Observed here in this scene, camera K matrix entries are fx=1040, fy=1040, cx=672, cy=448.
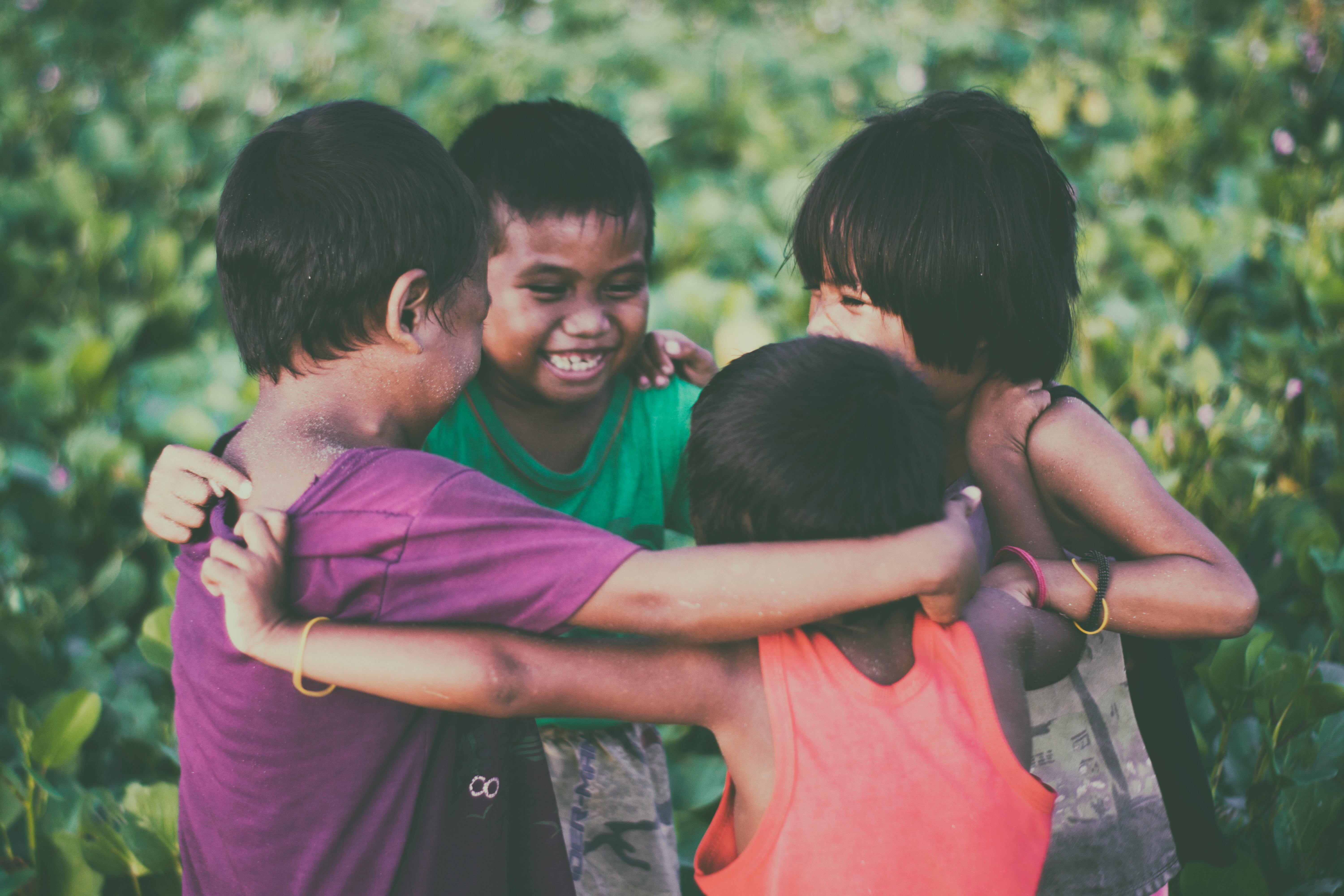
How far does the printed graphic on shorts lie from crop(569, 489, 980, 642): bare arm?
543mm

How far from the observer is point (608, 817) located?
1.77 metres

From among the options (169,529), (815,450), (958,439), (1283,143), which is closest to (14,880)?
(169,529)

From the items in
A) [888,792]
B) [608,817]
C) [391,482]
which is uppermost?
[391,482]

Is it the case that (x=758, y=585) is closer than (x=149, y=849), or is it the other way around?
(x=758, y=585)

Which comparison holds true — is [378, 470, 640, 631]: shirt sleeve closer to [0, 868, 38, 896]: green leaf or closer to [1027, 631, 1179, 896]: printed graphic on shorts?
[1027, 631, 1179, 896]: printed graphic on shorts

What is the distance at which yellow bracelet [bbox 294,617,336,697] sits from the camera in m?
1.09

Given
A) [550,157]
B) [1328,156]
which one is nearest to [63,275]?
[550,157]

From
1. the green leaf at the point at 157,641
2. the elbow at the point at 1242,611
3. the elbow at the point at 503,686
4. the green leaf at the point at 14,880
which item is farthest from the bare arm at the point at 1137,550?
the green leaf at the point at 14,880

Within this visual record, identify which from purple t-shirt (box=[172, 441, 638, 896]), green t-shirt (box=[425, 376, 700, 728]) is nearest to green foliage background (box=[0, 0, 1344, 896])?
green t-shirt (box=[425, 376, 700, 728])

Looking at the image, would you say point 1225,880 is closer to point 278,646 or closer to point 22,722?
point 278,646

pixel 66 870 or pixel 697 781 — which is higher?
pixel 66 870

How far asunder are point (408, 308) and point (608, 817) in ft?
3.13

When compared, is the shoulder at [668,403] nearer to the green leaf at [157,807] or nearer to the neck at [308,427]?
the neck at [308,427]

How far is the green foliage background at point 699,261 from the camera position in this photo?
2.03 meters
